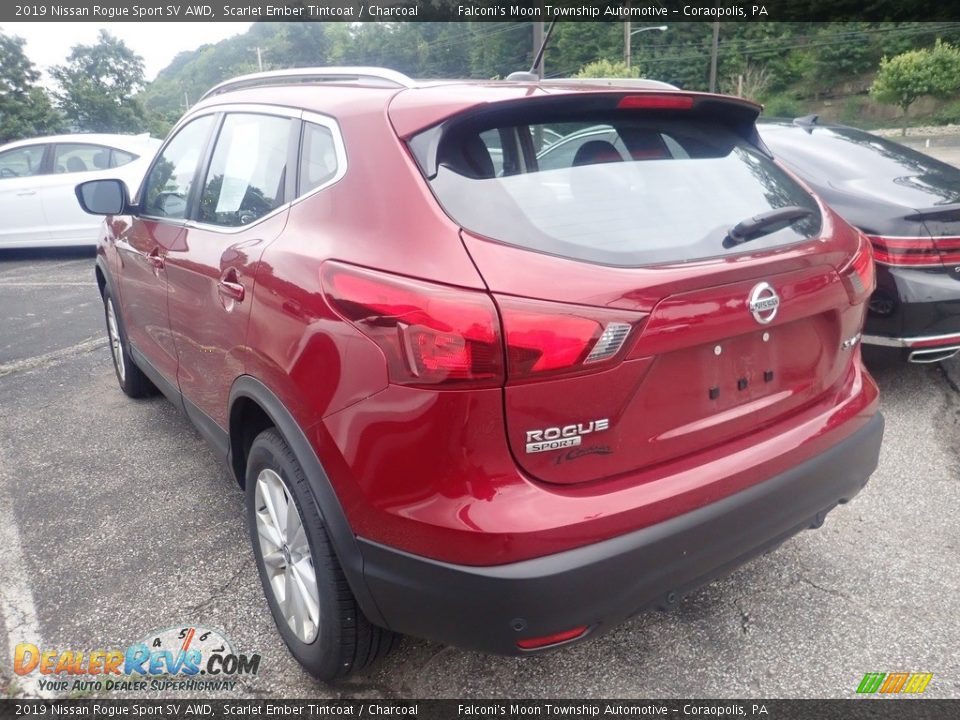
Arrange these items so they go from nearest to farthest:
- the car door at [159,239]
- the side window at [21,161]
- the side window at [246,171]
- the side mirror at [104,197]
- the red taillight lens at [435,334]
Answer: the red taillight lens at [435,334] → the side window at [246,171] → the car door at [159,239] → the side mirror at [104,197] → the side window at [21,161]

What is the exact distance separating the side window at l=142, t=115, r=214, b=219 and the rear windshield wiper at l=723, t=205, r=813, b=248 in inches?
84.8

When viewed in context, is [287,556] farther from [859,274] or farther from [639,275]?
[859,274]

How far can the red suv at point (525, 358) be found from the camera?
163 centimetres

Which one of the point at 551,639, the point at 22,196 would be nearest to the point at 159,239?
the point at 551,639

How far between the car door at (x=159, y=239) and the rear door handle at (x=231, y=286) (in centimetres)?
56

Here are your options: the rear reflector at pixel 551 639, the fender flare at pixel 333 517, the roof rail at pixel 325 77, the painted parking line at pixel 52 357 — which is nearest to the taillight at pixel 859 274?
the rear reflector at pixel 551 639

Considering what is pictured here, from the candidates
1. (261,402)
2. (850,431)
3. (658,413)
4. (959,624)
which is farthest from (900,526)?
(261,402)

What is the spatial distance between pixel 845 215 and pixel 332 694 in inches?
141

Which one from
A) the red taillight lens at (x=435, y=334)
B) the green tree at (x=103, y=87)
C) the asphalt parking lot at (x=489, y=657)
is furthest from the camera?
the green tree at (x=103, y=87)

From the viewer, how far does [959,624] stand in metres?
2.41

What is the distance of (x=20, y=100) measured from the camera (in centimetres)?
2809

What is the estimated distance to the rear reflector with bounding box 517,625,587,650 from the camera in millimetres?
1701

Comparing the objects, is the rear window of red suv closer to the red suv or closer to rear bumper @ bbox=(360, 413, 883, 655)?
the red suv

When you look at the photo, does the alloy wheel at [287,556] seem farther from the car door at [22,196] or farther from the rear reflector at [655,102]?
the car door at [22,196]
